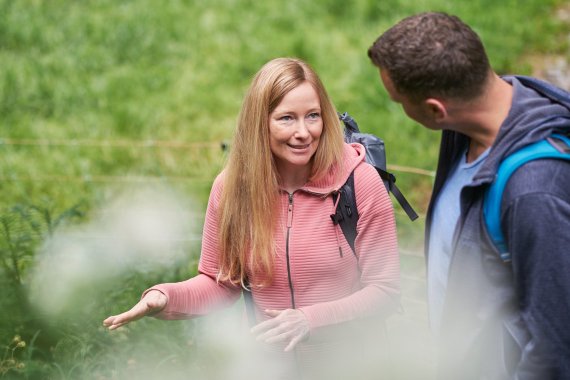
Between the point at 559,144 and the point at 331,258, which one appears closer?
the point at 559,144

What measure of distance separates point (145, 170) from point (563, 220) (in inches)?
171

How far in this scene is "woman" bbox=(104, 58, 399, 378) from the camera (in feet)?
7.55

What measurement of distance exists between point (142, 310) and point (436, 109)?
3.36ft

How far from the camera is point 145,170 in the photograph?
5.67m

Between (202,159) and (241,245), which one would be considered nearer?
(241,245)

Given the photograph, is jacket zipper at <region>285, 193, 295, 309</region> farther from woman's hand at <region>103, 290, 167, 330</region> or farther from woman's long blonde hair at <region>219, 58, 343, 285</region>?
woman's hand at <region>103, 290, 167, 330</region>

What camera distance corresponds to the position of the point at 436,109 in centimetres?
188


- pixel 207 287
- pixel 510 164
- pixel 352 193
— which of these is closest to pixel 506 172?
pixel 510 164

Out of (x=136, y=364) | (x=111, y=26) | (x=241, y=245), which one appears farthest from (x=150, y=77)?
(x=241, y=245)

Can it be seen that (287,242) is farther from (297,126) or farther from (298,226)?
(297,126)

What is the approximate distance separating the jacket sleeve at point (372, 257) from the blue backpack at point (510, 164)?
1.67 feet

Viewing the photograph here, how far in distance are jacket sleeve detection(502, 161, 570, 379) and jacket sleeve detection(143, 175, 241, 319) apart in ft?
3.28

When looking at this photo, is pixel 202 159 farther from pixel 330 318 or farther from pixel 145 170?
pixel 330 318

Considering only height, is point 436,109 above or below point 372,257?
above
